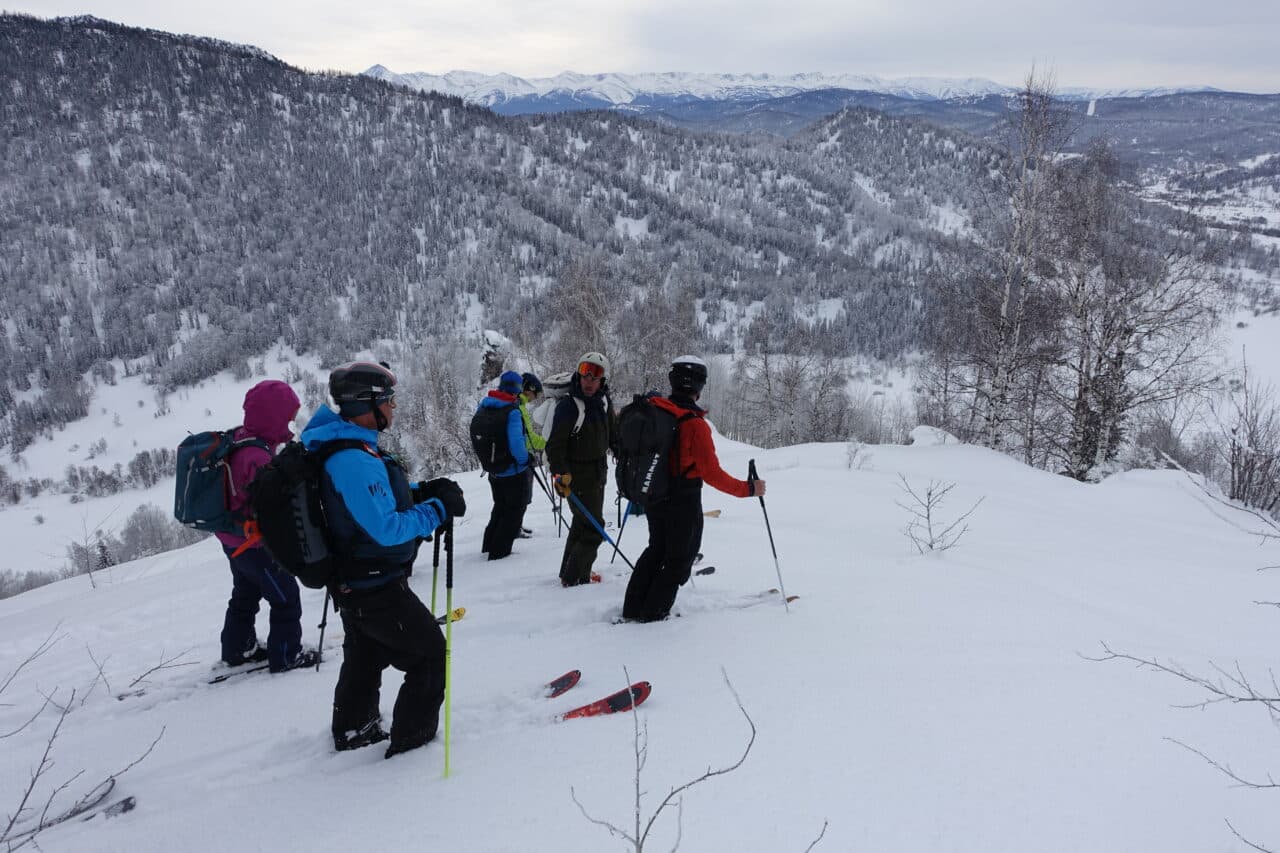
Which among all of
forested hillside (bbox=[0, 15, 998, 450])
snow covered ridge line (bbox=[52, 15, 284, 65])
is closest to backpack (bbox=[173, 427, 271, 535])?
forested hillside (bbox=[0, 15, 998, 450])

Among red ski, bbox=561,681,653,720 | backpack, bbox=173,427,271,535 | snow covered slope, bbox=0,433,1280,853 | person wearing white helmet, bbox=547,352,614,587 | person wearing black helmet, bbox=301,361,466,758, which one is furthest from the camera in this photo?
person wearing white helmet, bbox=547,352,614,587

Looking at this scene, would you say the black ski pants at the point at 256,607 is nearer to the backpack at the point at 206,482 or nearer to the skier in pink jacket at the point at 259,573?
the skier in pink jacket at the point at 259,573

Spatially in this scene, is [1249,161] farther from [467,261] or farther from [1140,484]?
[1140,484]

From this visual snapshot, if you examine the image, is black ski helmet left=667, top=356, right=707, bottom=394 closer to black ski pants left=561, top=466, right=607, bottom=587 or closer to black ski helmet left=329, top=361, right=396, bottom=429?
black ski pants left=561, top=466, right=607, bottom=587

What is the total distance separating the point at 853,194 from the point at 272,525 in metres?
147

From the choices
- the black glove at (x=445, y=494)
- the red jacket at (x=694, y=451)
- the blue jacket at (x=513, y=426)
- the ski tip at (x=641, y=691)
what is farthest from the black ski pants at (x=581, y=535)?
the black glove at (x=445, y=494)

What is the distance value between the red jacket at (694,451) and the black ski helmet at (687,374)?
0.14 m

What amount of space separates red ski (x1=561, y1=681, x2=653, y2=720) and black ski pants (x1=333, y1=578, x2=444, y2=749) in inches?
29.3

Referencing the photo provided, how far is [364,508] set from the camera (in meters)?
2.62

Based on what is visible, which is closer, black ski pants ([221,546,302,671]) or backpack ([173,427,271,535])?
backpack ([173,427,271,535])

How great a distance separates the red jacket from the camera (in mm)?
3889

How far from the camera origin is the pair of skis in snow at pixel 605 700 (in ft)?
10.2

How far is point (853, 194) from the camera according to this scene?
129250mm

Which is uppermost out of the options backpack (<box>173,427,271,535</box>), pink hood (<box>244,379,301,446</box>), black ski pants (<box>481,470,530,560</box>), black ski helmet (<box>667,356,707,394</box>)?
black ski helmet (<box>667,356,707,394</box>)
